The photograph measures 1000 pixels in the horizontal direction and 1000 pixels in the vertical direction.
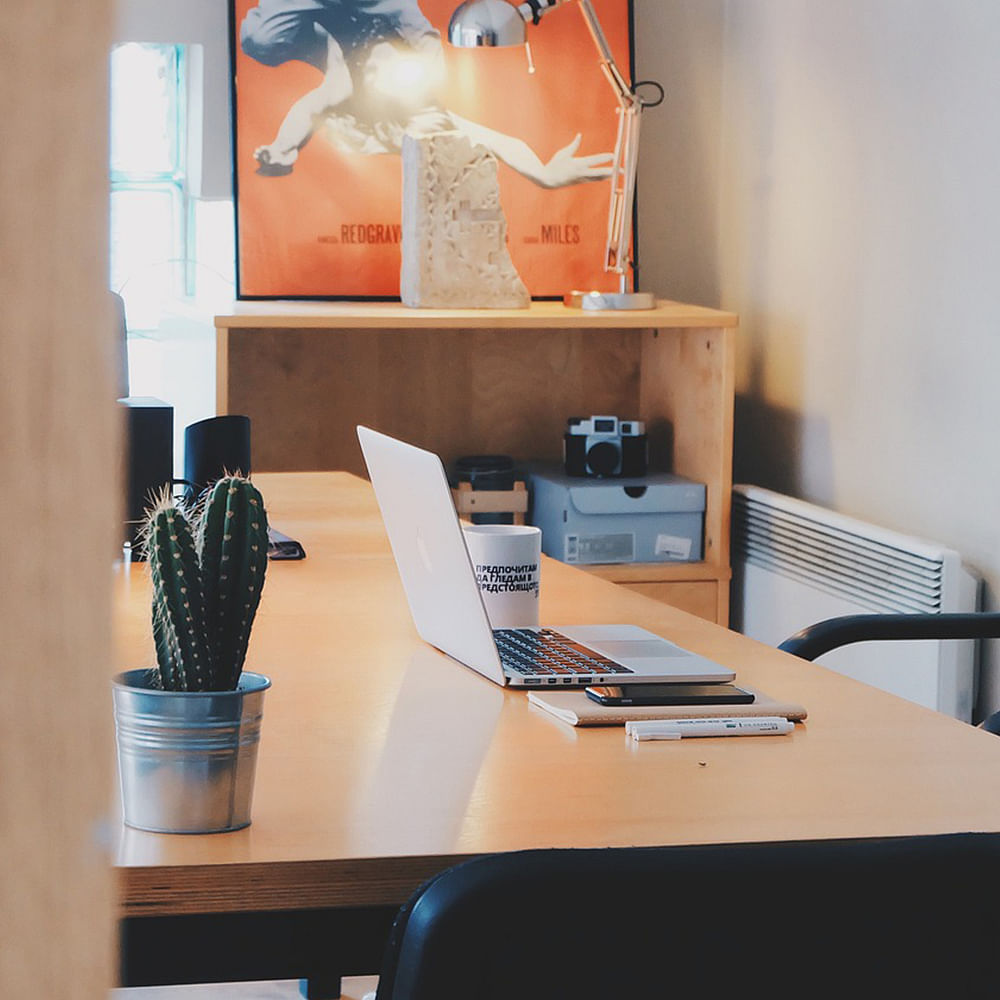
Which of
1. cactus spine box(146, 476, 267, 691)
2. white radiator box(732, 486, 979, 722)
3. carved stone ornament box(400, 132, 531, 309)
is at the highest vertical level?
carved stone ornament box(400, 132, 531, 309)

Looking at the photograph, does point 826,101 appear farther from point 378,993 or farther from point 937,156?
point 378,993

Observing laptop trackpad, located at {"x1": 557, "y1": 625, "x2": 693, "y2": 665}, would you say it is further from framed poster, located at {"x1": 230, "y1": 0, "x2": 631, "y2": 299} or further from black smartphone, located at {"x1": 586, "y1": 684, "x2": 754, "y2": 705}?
framed poster, located at {"x1": 230, "y1": 0, "x2": 631, "y2": 299}

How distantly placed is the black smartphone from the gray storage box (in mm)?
1904

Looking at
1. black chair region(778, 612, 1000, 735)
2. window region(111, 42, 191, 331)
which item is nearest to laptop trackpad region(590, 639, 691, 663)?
black chair region(778, 612, 1000, 735)

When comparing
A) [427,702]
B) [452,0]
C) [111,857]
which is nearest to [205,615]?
[427,702]

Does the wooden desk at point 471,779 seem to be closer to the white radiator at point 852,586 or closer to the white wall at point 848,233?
the white radiator at point 852,586

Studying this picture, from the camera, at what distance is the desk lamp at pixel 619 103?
3150 mm

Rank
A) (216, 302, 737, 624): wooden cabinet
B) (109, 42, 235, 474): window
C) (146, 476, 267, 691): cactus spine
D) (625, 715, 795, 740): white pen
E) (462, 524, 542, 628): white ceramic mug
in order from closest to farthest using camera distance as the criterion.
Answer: (146, 476, 267, 691): cactus spine < (625, 715, 795, 740): white pen < (462, 524, 542, 628): white ceramic mug < (216, 302, 737, 624): wooden cabinet < (109, 42, 235, 474): window

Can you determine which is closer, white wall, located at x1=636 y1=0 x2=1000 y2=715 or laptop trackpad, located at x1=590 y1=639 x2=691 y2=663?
laptop trackpad, located at x1=590 y1=639 x2=691 y2=663

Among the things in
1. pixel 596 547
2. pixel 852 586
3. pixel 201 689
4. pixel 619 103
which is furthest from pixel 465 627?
pixel 619 103

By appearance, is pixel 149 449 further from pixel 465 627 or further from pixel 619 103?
pixel 619 103

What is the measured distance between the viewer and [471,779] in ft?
3.50

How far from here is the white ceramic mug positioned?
150 centimetres

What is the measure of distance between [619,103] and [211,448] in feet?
6.18
